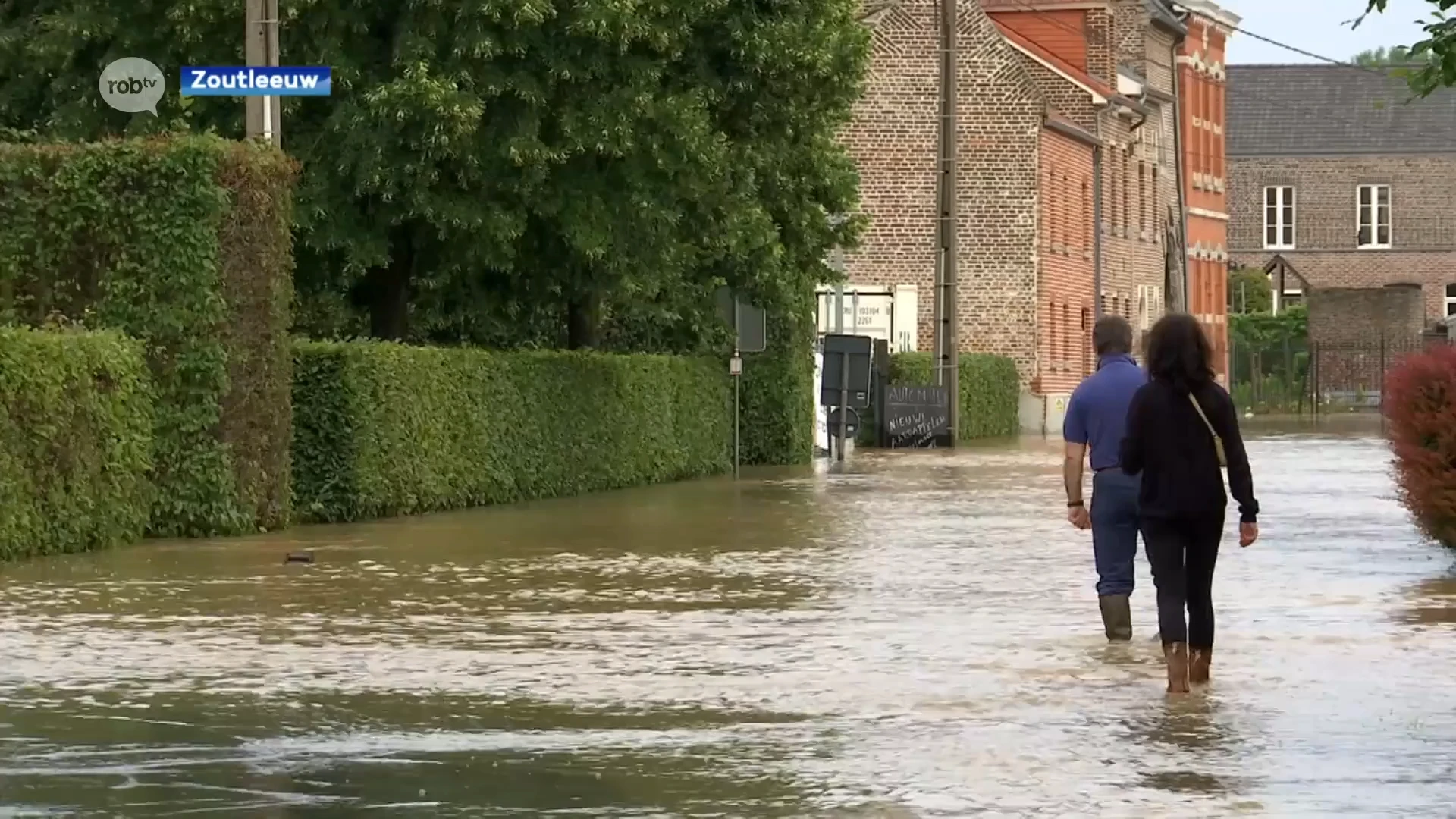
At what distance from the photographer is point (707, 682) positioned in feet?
42.5

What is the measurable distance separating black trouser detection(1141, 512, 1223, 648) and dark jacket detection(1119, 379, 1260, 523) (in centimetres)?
7

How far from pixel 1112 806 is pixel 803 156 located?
2743cm

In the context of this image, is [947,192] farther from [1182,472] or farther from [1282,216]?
[1282,216]

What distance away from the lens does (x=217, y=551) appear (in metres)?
22.0

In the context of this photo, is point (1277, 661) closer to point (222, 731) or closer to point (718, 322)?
point (222, 731)

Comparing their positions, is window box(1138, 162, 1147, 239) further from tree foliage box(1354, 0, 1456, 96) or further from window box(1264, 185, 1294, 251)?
tree foliage box(1354, 0, 1456, 96)

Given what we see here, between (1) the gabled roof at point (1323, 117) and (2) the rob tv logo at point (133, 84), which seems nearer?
(2) the rob tv logo at point (133, 84)

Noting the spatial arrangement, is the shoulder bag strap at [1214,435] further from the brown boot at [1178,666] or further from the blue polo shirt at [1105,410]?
the blue polo shirt at [1105,410]

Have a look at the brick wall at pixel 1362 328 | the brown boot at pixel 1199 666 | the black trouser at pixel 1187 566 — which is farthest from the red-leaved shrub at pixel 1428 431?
the brick wall at pixel 1362 328

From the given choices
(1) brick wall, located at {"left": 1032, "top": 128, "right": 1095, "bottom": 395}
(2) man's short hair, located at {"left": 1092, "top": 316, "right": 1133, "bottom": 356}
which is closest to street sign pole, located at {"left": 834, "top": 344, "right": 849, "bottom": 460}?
(1) brick wall, located at {"left": 1032, "top": 128, "right": 1095, "bottom": 395}

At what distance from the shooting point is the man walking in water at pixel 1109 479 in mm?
14664

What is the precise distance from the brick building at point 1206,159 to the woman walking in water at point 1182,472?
70045mm

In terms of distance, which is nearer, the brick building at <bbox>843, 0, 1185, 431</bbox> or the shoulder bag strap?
the shoulder bag strap

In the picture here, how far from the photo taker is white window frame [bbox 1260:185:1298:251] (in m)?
101
